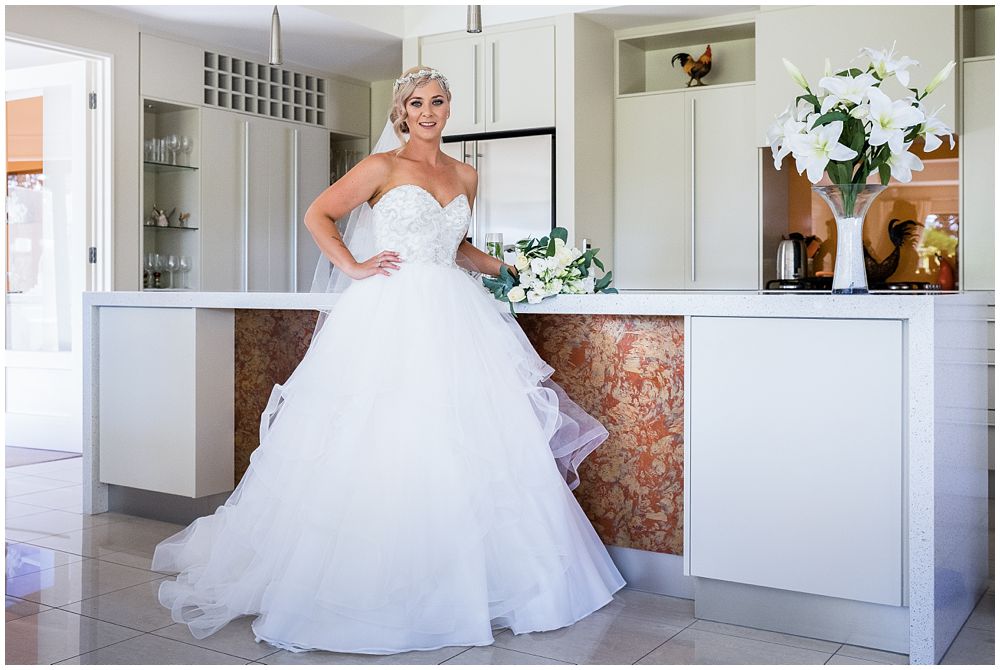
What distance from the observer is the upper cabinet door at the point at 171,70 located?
5.35m

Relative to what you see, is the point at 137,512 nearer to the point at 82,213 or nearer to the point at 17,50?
the point at 82,213

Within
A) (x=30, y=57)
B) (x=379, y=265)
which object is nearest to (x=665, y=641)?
(x=379, y=265)

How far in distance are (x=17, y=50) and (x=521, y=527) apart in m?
4.33

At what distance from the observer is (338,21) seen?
5.29m

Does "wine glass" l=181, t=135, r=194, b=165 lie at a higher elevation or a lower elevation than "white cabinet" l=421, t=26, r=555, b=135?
lower

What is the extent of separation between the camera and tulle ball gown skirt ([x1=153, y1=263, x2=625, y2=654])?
235 cm

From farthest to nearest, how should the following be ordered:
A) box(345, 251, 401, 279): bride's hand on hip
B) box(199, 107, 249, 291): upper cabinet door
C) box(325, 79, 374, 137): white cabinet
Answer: box(325, 79, 374, 137): white cabinet
box(199, 107, 249, 291): upper cabinet door
box(345, 251, 401, 279): bride's hand on hip

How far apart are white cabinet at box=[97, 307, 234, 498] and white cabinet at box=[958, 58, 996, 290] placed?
343 cm

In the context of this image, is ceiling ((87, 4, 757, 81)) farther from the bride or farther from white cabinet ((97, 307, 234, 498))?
the bride

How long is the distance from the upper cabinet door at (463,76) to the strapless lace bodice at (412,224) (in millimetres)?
2938

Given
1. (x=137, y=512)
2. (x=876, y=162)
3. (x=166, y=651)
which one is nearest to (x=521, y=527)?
(x=166, y=651)

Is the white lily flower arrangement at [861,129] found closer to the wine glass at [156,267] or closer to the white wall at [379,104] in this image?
the wine glass at [156,267]

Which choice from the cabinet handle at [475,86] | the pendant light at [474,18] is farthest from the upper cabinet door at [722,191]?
the pendant light at [474,18]

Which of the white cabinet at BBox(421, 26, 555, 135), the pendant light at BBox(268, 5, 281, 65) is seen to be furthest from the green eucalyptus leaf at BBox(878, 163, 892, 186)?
the white cabinet at BBox(421, 26, 555, 135)
